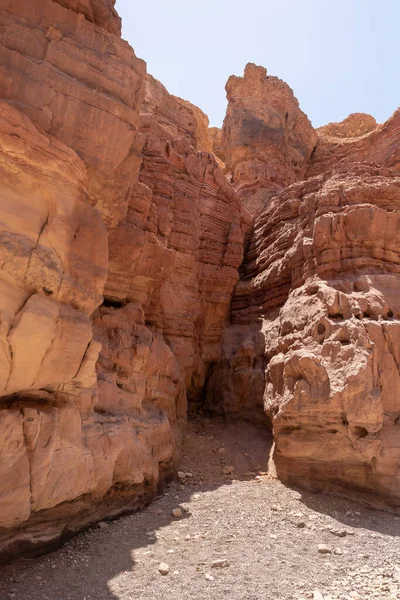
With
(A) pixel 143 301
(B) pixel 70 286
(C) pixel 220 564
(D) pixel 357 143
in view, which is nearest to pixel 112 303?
(A) pixel 143 301

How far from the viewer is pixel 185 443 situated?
14.4 m

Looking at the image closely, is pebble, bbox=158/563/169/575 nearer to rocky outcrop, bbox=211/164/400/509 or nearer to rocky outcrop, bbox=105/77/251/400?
rocky outcrop, bbox=211/164/400/509

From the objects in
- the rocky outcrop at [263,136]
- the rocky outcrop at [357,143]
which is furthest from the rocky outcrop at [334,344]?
the rocky outcrop at [263,136]

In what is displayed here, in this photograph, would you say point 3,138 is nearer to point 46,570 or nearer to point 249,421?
point 46,570

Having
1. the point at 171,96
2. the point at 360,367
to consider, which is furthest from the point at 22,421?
the point at 171,96

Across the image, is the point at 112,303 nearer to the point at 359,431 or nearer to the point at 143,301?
the point at 143,301

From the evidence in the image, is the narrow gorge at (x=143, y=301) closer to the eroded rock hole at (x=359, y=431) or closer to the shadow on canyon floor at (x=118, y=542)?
the eroded rock hole at (x=359, y=431)

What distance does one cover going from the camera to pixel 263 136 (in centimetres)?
2877

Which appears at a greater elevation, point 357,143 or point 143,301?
point 357,143

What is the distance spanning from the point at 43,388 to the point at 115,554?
10.5 feet

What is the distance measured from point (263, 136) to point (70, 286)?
24787mm

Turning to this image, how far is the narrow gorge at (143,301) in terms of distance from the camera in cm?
709

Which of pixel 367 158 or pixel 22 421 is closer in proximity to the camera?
pixel 22 421

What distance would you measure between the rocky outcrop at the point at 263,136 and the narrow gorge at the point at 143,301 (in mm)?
8029
